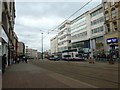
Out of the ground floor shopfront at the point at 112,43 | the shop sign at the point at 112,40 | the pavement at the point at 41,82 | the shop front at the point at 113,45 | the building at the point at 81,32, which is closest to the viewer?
the pavement at the point at 41,82

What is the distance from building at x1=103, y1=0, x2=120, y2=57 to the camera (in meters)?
37.2

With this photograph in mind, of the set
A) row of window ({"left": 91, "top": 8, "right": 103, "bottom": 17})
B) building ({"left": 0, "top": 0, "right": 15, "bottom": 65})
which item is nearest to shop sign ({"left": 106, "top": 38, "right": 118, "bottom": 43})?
row of window ({"left": 91, "top": 8, "right": 103, "bottom": 17})

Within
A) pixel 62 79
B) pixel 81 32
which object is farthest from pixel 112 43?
pixel 62 79

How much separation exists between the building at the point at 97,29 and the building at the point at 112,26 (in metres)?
3.33

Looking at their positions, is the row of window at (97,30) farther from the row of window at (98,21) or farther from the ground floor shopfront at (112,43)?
the ground floor shopfront at (112,43)

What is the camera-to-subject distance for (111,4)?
40531mm

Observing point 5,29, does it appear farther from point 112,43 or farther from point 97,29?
point 97,29

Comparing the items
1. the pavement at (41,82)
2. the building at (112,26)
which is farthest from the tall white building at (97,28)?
the pavement at (41,82)

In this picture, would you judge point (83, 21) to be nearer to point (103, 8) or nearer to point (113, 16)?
point (103, 8)

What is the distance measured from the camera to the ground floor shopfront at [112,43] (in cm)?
3659

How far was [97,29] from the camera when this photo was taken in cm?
4950

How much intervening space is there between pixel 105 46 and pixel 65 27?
42.8m

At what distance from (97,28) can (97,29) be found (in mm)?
350

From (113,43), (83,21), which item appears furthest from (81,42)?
(113,43)
